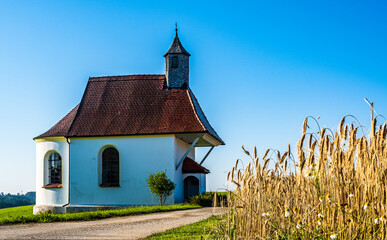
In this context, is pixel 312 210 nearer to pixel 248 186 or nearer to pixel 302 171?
pixel 302 171

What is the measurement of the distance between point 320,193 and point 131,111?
65.1 feet

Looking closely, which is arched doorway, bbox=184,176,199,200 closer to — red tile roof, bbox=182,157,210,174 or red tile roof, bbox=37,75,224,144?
red tile roof, bbox=182,157,210,174

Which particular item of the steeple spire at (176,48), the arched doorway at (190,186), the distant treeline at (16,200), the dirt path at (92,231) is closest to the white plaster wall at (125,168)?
the arched doorway at (190,186)

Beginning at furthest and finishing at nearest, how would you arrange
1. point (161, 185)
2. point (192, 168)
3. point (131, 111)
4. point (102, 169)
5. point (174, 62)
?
1. point (174, 62)
2. point (131, 111)
3. point (192, 168)
4. point (102, 169)
5. point (161, 185)

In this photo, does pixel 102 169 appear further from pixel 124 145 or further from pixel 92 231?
pixel 92 231

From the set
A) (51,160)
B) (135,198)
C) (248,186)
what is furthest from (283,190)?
(51,160)

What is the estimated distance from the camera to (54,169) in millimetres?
25484

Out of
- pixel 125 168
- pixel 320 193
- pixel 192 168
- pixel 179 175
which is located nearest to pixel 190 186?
pixel 192 168

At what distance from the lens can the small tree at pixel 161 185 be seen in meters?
22.5

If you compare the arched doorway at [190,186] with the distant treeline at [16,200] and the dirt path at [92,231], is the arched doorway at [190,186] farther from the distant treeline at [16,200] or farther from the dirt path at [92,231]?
the distant treeline at [16,200]

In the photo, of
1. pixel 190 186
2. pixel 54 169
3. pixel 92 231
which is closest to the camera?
pixel 92 231

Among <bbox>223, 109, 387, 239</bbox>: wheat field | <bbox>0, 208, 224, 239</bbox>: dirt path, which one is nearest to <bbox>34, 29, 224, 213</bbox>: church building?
<bbox>0, 208, 224, 239</bbox>: dirt path

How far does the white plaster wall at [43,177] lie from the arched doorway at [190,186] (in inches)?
256

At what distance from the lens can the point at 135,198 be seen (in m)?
23.7
